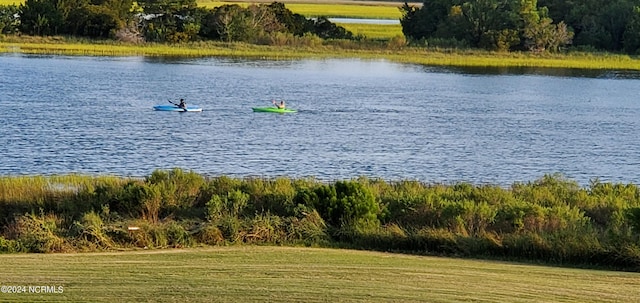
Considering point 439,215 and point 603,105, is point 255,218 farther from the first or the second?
point 603,105

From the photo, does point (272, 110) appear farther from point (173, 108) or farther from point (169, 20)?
point (169, 20)

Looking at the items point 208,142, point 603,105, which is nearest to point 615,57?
point 603,105

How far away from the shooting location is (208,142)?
4284cm

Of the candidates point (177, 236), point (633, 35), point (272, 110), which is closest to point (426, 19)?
point (633, 35)

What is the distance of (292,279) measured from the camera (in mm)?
13445


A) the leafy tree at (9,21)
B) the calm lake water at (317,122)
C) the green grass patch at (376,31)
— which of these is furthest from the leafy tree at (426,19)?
the leafy tree at (9,21)

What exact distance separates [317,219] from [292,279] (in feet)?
18.9

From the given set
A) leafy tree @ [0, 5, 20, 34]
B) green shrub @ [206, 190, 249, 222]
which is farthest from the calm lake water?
leafy tree @ [0, 5, 20, 34]

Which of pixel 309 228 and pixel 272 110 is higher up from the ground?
pixel 309 228

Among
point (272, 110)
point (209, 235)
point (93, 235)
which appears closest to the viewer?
point (93, 235)

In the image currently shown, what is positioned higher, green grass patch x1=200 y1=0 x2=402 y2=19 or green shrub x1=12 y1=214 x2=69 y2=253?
green shrub x1=12 y1=214 x2=69 y2=253

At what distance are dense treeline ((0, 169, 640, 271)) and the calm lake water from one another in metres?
10.1

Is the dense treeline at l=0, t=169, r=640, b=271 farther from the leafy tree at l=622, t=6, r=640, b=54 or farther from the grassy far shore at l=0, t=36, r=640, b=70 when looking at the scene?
the leafy tree at l=622, t=6, r=640, b=54

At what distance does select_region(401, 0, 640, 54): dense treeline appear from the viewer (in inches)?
3979
